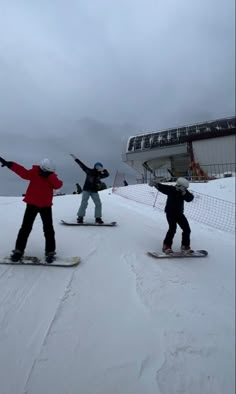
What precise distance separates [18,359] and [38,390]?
0.89ft

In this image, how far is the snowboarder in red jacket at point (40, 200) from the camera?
341 centimetres

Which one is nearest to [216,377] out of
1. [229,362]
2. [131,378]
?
[229,362]

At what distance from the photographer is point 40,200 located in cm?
357

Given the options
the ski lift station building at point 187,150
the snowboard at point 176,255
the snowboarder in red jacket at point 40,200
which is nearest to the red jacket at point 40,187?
the snowboarder in red jacket at point 40,200

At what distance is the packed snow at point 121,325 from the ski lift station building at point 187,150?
115 mm

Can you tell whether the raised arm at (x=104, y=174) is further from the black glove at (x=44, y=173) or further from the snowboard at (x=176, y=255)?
the black glove at (x=44, y=173)

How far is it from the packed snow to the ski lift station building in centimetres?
11

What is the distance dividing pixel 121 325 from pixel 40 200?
1.81 metres

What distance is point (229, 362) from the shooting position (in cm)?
208

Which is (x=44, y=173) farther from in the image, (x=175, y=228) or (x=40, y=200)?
(x=175, y=228)

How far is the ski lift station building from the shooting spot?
135 cm

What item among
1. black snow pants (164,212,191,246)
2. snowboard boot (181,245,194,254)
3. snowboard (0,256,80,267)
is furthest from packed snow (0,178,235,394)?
black snow pants (164,212,191,246)

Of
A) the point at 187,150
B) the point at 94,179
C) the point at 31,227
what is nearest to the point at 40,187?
the point at 31,227

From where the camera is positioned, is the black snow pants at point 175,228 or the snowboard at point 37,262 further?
the black snow pants at point 175,228
